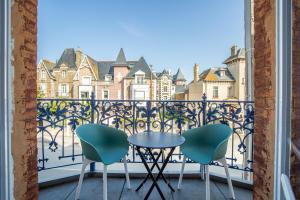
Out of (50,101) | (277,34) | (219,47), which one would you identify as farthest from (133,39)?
(277,34)

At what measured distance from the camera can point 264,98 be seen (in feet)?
4.69

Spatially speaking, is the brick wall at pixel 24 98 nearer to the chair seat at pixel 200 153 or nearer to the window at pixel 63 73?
the chair seat at pixel 200 153

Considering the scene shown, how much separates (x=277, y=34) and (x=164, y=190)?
1949 mm

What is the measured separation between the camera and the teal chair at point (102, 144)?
1.95 meters

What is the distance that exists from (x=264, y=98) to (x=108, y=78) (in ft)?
63.4

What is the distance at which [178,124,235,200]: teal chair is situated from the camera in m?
2.02

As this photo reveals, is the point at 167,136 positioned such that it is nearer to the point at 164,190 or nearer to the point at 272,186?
the point at 164,190

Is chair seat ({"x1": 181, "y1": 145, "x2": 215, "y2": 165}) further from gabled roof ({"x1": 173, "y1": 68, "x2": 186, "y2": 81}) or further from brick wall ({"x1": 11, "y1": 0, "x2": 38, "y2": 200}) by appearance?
gabled roof ({"x1": 173, "y1": 68, "x2": 186, "y2": 81})

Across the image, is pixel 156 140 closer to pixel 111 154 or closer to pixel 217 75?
pixel 111 154

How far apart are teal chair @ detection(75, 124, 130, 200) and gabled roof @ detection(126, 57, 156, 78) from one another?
1656 cm

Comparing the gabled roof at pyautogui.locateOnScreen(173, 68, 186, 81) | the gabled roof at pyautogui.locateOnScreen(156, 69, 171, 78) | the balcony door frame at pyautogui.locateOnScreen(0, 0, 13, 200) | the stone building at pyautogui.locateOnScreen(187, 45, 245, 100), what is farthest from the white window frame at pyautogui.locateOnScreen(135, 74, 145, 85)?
the balcony door frame at pyautogui.locateOnScreen(0, 0, 13, 200)

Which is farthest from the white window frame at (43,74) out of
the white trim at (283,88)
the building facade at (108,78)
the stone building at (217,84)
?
the white trim at (283,88)

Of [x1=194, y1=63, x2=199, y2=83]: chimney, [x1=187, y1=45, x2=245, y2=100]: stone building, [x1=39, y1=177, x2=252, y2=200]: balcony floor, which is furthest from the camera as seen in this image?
[x1=194, y1=63, x2=199, y2=83]: chimney

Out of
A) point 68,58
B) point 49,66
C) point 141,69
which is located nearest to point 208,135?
point 141,69
